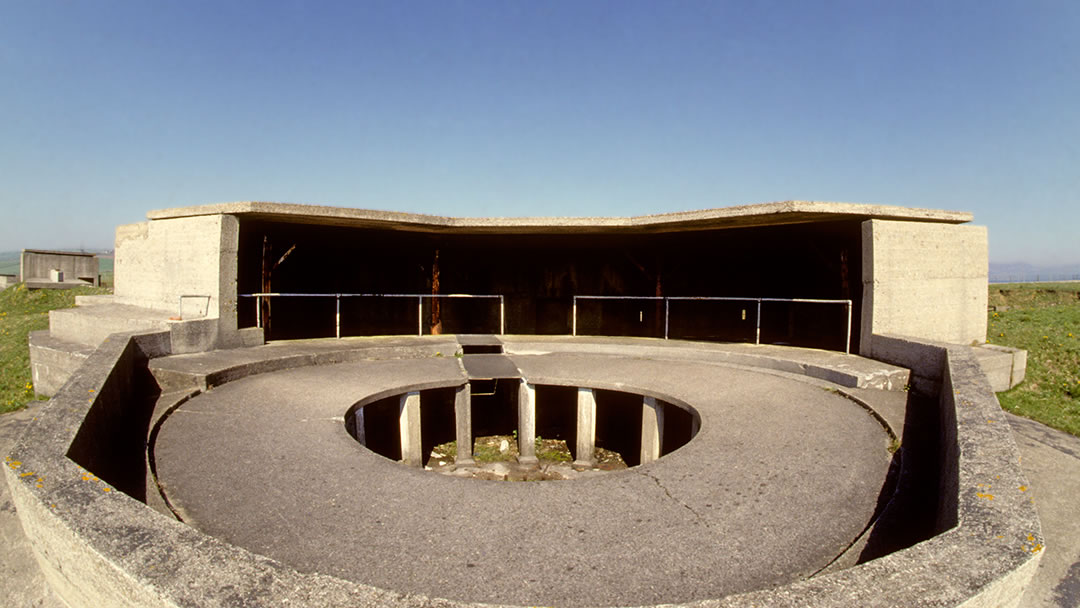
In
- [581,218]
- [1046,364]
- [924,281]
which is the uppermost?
[581,218]

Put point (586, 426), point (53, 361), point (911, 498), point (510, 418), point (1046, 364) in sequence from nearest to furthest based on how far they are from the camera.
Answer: point (911, 498)
point (586, 426)
point (53, 361)
point (1046, 364)
point (510, 418)

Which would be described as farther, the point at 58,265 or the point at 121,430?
the point at 58,265

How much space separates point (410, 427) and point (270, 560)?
5.45m

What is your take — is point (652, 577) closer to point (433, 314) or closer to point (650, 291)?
point (433, 314)

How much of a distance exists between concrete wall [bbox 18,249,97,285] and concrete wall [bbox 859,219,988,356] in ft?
94.2

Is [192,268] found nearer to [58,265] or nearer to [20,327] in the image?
[20,327]

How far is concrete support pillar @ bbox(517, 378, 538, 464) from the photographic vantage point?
8516 millimetres

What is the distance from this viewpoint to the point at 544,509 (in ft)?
12.3

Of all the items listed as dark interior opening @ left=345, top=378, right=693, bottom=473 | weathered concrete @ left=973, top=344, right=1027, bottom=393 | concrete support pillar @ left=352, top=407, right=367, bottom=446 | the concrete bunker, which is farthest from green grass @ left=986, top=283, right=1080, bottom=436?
concrete support pillar @ left=352, top=407, right=367, bottom=446

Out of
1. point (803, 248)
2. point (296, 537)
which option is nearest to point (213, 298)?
point (296, 537)

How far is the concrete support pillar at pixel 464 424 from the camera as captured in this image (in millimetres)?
8352

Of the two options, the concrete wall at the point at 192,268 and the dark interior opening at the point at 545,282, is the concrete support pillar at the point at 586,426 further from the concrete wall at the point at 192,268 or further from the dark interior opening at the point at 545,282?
Answer: the concrete wall at the point at 192,268

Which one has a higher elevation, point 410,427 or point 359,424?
point 359,424

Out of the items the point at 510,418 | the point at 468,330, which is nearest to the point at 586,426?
the point at 510,418
